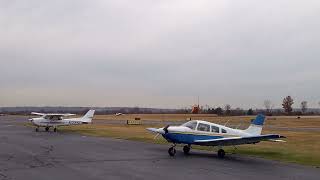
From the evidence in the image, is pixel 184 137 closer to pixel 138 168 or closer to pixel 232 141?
pixel 232 141

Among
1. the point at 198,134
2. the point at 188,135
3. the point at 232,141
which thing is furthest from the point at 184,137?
the point at 232,141

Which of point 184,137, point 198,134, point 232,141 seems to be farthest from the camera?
point 198,134

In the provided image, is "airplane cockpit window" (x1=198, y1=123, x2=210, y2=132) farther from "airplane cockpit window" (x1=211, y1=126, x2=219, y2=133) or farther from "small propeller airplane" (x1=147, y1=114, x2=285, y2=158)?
"airplane cockpit window" (x1=211, y1=126, x2=219, y2=133)

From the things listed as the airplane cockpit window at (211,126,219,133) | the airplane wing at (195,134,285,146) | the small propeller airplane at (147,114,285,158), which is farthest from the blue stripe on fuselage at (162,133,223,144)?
Answer: the airplane cockpit window at (211,126,219,133)

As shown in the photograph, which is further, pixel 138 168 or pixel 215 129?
pixel 215 129

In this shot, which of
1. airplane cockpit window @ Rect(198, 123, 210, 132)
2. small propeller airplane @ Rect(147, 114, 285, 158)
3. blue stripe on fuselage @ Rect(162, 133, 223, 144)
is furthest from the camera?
airplane cockpit window @ Rect(198, 123, 210, 132)

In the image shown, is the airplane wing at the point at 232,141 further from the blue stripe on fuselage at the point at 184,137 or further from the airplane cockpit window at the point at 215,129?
the airplane cockpit window at the point at 215,129

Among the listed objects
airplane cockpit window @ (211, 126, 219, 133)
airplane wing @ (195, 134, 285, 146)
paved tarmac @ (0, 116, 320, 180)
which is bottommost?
paved tarmac @ (0, 116, 320, 180)

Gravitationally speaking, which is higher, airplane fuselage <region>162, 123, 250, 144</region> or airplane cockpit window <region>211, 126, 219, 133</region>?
airplane cockpit window <region>211, 126, 219, 133</region>

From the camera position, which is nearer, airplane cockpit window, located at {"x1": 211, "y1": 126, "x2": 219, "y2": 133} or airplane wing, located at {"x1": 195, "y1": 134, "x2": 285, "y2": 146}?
airplane wing, located at {"x1": 195, "y1": 134, "x2": 285, "y2": 146}

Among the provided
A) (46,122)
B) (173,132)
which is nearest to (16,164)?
(173,132)

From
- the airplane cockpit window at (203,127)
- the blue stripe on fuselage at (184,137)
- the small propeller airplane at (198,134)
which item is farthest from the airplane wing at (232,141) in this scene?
the airplane cockpit window at (203,127)

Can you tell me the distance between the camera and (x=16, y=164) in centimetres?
1827

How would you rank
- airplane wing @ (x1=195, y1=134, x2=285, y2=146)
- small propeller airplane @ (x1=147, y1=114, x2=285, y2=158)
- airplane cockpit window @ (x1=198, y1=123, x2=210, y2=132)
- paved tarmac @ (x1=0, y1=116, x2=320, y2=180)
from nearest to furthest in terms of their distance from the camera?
paved tarmac @ (x1=0, y1=116, x2=320, y2=180) → airplane wing @ (x1=195, y1=134, x2=285, y2=146) → small propeller airplane @ (x1=147, y1=114, x2=285, y2=158) → airplane cockpit window @ (x1=198, y1=123, x2=210, y2=132)
